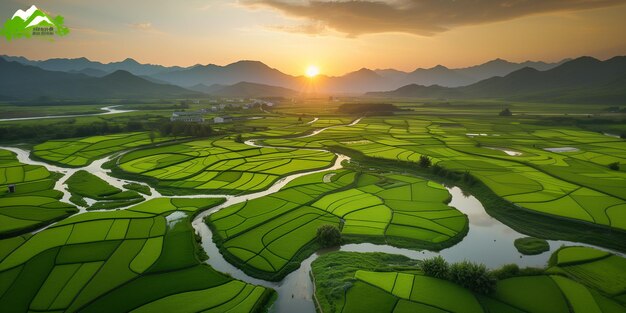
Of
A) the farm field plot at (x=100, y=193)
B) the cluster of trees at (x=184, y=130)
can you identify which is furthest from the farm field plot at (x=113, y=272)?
the cluster of trees at (x=184, y=130)

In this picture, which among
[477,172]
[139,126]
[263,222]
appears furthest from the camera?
[139,126]

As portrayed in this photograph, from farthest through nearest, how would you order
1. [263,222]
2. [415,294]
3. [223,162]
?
[223,162], [263,222], [415,294]

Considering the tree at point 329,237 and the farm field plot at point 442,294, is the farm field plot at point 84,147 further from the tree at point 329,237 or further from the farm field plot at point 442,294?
the farm field plot at point 442,294

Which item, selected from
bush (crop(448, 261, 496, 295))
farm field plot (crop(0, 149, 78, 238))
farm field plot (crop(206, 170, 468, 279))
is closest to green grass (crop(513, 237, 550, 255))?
farm field plot (crop(206, 170, 468, 279))

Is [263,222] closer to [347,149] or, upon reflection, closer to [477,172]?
[477,172]

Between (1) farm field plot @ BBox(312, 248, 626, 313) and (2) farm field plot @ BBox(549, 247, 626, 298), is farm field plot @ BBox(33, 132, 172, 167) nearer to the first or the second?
(1) farm field plot @ BBox(312, 248, 626, 313)

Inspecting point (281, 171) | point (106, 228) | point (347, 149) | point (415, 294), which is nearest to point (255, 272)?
point (415, 294)
